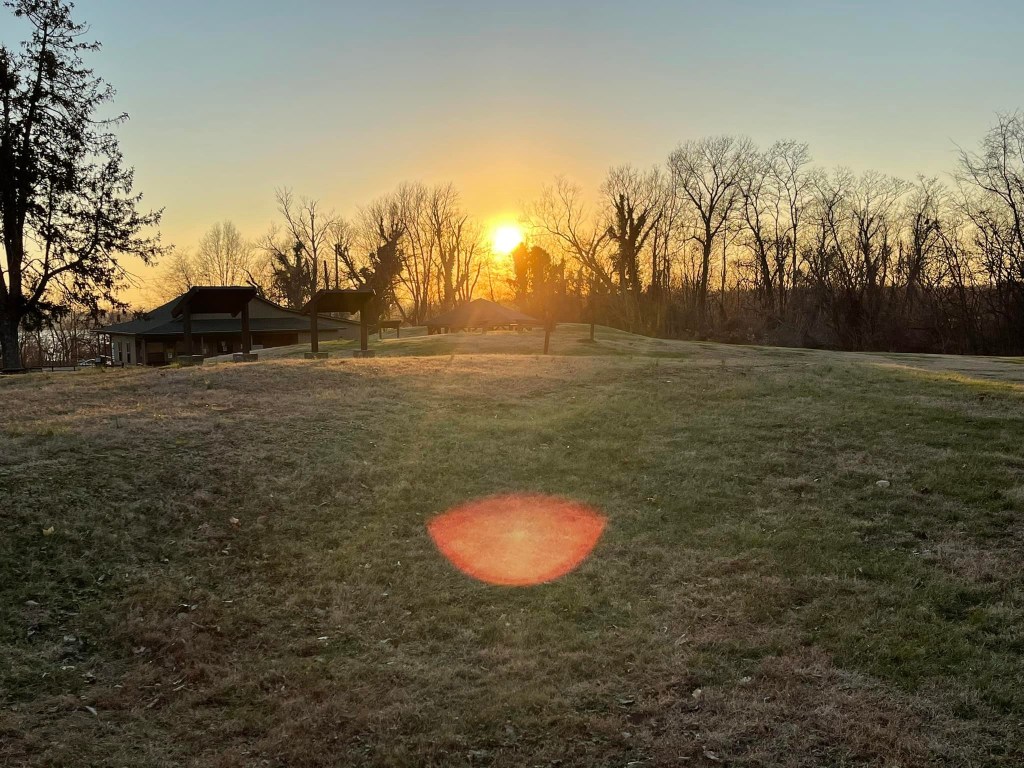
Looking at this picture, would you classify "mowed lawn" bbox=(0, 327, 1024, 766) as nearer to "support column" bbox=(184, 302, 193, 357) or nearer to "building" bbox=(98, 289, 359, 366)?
"support column" bbox=(184, 302, 193, 357)

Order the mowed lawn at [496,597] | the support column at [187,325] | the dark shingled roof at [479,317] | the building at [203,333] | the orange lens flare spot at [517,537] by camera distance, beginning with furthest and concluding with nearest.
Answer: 1. the dark shingled roof at [479,317]
2. the building at [203,333]
3. the support column at [187,325]
4. the orange lens flare spot at [517,537]
5. the mowed lawn at [496,597]

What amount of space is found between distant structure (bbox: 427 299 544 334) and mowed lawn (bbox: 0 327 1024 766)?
106ft

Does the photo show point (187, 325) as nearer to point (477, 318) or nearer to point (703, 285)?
point (477, 318)

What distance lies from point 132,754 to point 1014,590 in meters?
6.63

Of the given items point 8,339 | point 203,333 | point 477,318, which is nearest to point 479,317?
point 477,318

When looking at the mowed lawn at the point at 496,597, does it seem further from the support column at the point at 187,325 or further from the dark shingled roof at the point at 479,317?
the dark shingled roof at the point at 479,317

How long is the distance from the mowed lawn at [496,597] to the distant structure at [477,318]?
32339 millimetres

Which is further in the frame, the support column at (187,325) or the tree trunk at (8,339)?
the tree trunk at (8,339)

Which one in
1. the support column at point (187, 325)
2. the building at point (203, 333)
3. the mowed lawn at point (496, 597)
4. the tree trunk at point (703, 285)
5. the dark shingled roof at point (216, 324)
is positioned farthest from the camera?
the tree trunk at point (703, 285)

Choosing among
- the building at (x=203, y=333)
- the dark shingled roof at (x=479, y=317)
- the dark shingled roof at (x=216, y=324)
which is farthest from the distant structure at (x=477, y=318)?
the building at (x=203, y=333)

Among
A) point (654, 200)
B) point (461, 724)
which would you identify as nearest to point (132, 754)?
point (461, 724)

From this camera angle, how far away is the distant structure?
4359 centimetres

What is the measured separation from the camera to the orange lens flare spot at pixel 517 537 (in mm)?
6453

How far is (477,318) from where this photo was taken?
44.2m
